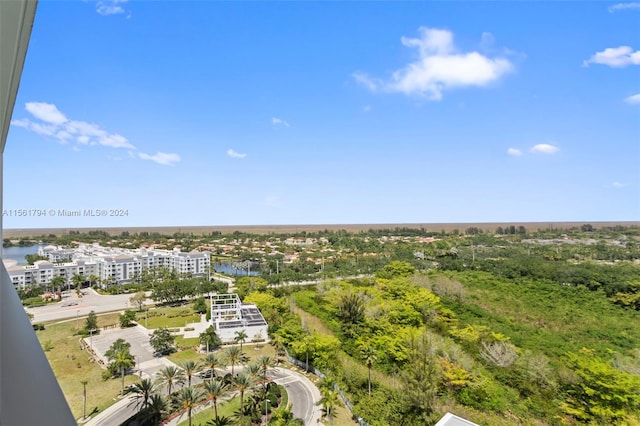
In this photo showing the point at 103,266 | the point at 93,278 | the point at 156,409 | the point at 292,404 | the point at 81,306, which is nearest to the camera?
the point at 156,409

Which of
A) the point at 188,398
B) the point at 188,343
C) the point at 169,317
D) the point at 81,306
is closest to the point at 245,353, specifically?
the point at 188,343

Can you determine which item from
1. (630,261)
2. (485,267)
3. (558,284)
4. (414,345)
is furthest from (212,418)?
(630,261)

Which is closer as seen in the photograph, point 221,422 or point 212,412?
point 221,422

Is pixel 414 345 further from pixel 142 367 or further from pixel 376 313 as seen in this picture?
pixel 142 367

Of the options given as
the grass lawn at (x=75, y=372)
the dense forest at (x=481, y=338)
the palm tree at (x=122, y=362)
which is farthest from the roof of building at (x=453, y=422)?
the palm tree at (x=122, y=362)

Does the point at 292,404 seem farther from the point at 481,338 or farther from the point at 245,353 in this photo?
the point at 481,338

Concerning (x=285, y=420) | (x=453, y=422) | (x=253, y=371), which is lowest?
(x=285, y=420)

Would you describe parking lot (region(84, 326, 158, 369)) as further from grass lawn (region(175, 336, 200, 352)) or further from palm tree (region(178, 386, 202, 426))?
palm tree (region(178, 386, 202, 426))
